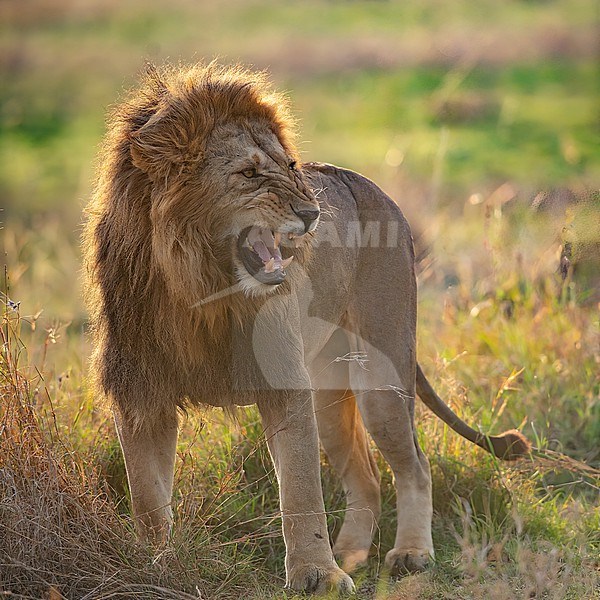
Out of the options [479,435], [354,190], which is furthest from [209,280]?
[479,435]

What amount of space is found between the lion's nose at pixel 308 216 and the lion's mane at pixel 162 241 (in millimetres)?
203

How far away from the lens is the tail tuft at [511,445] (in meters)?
4.38

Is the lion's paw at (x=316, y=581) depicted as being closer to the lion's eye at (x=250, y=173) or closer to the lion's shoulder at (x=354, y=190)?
the lion's eye at (x=250, y=173)

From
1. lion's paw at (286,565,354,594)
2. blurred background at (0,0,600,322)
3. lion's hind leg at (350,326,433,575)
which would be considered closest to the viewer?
lion's paw at (286,565,354,594)

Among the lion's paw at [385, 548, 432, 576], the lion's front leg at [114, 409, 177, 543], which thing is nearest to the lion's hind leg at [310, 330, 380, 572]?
the lion's paw at [385, 548, 432, 576]

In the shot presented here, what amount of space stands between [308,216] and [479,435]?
1383 mm

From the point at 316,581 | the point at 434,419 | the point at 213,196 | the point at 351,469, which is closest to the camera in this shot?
the point at 213,196

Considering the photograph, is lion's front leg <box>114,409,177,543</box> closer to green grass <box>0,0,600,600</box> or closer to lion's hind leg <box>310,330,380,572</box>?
green grass <box>0,0,600,600</box>

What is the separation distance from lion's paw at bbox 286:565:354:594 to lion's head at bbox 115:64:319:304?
0.85 m

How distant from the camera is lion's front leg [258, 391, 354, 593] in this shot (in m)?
3.62

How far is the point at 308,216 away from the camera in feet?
11.4

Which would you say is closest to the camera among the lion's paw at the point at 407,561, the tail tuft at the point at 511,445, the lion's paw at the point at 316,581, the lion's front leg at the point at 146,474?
the lion's paw at the point at 316,581

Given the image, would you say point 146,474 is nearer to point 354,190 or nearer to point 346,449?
point 346,449

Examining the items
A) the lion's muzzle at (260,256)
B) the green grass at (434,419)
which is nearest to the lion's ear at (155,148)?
the lion's muzzle at (260,256)
